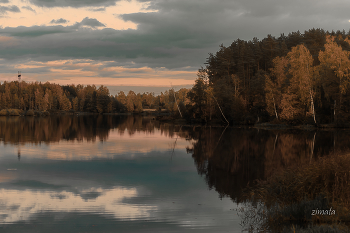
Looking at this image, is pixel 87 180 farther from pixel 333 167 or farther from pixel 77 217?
pixel 333 167

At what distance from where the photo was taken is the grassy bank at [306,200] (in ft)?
31.8

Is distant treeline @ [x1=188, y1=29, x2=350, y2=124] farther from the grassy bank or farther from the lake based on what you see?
the grassy bank

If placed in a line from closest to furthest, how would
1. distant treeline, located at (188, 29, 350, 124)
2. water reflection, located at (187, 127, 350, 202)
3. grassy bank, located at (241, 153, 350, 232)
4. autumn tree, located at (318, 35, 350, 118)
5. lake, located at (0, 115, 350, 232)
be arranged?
grassy bank, located at (241, 153, 350, 232) → lake, located at (0, 115, 350, 232) → water reflection, located at (187, 127, 350, 202) → autumn tree, located at (318, 35, 350, 118) → distant treeline, located at (188, 29, 350, 124)

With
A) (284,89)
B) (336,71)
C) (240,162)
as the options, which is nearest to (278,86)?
(284,89)

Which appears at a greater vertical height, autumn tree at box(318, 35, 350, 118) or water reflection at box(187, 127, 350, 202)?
autumn tree at box(318, 35, 350, 118)

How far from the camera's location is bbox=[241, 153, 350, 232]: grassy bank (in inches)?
382

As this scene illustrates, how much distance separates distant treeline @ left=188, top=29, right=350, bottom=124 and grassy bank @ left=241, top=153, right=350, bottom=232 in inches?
1912

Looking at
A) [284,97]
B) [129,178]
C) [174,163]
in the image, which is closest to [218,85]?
[284,97]

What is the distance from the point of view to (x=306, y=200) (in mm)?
10461

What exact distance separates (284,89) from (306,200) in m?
55.3

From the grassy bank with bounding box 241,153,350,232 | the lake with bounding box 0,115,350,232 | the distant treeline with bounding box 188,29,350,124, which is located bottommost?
the lake with bounding box 0,115,350,232

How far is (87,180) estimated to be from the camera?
1692cm

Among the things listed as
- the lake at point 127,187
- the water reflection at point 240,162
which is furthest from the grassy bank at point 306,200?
the water reflection at point 240,162

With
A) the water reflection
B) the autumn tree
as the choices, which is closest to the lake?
the water reflection
